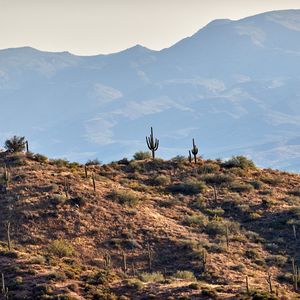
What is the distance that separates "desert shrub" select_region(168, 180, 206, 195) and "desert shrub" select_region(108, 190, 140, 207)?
18.0ft

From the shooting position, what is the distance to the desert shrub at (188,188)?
58.2m

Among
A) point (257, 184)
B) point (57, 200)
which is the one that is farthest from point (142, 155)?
point (57, 200)

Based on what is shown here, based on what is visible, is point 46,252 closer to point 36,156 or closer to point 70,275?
point 70,275

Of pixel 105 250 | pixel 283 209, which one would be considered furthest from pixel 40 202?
pixel 283 209

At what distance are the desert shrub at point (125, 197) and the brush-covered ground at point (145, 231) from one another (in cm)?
9

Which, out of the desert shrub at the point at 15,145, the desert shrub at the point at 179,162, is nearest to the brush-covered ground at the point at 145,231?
the desert shrub at the point at 179,162

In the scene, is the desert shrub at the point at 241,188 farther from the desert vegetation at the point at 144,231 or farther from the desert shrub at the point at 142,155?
the desert shrub at the point at 142,155

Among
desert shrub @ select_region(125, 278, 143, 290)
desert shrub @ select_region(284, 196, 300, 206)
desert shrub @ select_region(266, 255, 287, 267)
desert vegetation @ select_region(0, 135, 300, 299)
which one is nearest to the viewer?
desert shrub @ select_region(125, 278, 143, 290)

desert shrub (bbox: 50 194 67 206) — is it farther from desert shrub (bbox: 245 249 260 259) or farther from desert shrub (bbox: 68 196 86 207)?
desert shrub (bbox: 245 249 260 259)

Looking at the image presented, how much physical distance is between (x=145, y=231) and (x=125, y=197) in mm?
4789

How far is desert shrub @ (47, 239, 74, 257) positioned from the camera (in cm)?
4400

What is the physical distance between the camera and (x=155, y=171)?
63.6 metres

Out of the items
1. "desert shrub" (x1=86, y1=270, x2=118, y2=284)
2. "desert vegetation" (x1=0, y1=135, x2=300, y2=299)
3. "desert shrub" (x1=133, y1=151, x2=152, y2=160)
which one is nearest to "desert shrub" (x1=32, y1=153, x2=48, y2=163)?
"desert vegetation" (x1=0, y1=135, x2=300, y2=299)

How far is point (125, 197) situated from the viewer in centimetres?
5288
